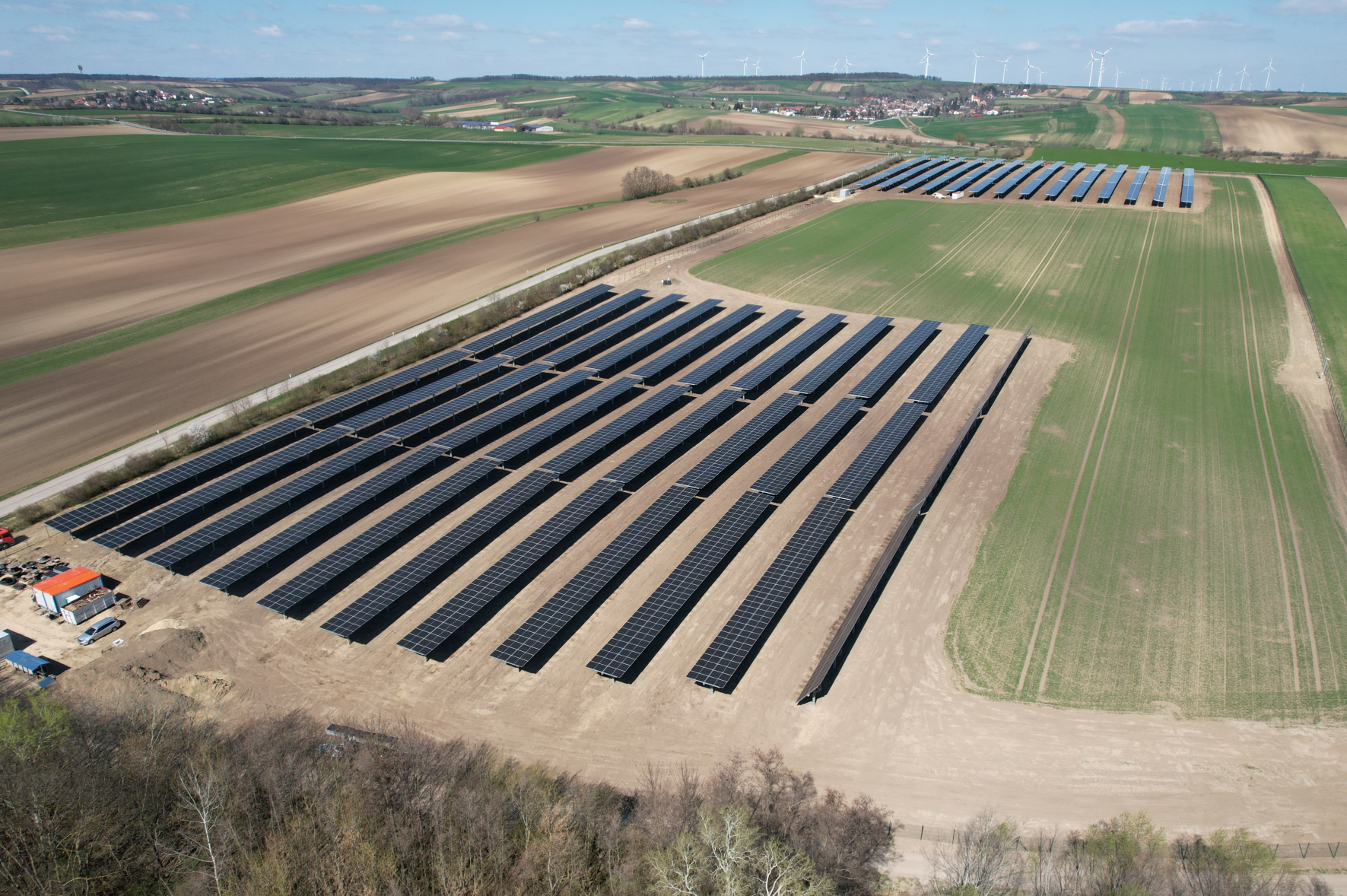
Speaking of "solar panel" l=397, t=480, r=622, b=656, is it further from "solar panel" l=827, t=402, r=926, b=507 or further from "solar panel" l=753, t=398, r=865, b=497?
"solar panel" l=827, t=402, r=926, b=507

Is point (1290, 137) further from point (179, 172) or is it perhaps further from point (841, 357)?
point (179, 172)

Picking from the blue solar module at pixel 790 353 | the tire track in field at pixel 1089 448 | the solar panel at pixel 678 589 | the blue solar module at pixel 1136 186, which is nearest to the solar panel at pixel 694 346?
the blue solar module at pixel 790 353

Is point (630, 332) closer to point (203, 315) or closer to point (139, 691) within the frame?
point (203, 315)

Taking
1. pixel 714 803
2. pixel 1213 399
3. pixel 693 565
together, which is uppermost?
pixel 1213 399

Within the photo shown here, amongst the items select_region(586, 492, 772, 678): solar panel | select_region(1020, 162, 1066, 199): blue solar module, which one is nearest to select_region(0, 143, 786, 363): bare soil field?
select_region(1020, 162, 1066, 199): blue solar module

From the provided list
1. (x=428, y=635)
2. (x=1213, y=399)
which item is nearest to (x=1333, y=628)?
(x=1213, y=399)

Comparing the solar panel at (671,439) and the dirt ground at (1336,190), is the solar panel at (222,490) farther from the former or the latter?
the dirt ground at (1336,190)
